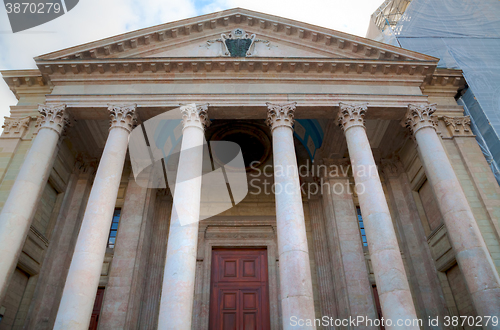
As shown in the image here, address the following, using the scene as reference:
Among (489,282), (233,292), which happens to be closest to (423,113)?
(489,282)

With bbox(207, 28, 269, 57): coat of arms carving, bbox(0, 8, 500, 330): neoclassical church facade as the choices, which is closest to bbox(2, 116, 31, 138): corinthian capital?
bbox(0, 8, 500, 330): neoclassical church facade

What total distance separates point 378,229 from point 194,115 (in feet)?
22.9

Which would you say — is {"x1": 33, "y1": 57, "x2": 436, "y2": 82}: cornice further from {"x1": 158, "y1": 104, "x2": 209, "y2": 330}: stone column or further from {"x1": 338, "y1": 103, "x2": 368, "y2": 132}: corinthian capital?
{"x1": 158, "y1": 104, "x2": 209, "y2": 330}: stone column

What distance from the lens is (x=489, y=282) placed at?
9094mm

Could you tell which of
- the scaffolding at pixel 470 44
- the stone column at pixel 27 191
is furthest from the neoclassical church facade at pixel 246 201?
the scaffolding at pixel 470 44

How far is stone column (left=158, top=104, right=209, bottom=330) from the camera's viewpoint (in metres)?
8.53

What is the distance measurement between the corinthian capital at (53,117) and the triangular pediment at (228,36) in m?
2.06

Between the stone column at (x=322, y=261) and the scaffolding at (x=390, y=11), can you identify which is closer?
the stone column at (x=322, y=261)

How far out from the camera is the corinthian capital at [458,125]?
516 inches

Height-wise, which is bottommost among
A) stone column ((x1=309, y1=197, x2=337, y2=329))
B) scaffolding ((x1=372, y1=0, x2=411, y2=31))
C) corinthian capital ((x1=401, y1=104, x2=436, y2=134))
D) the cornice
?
stone column ((x1=309, y1=197, x2=337, y2=329))

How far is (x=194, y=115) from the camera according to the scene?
12.1 meters

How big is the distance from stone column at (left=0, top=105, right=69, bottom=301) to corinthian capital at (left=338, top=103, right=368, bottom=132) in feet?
32.2

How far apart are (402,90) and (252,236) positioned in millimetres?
8441

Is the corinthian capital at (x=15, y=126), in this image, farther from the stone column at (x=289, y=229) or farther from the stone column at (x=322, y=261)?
the stone column at (x=322, y=261)
